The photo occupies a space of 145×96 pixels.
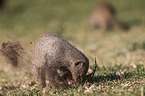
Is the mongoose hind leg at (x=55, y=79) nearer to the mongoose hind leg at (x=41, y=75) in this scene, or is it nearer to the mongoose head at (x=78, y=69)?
the mongoose hind leg at (x=41, y=75)

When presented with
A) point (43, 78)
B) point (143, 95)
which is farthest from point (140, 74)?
point (43, 78)

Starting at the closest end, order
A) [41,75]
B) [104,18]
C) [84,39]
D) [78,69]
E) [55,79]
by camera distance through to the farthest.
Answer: [78,69], [55,79], [41,75], [84,39], [104,18]

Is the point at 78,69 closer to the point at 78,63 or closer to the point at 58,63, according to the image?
the point at 78,63

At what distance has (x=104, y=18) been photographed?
456 inches

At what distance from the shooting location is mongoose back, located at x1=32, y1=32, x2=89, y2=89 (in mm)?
3088

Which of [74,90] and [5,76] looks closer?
[74,90]

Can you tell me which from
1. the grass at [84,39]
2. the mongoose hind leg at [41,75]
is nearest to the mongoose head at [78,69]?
the grass at [84,39]

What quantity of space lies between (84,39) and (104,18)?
8.45 feet

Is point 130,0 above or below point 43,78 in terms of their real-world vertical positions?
above

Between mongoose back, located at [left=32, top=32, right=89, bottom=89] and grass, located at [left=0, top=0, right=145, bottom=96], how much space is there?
0.22m

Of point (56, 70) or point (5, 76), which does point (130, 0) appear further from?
point (56, 70)

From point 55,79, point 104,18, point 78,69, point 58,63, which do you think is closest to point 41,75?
point 55,79

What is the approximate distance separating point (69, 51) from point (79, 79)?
47 centimetres

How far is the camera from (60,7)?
1697 centimetres
